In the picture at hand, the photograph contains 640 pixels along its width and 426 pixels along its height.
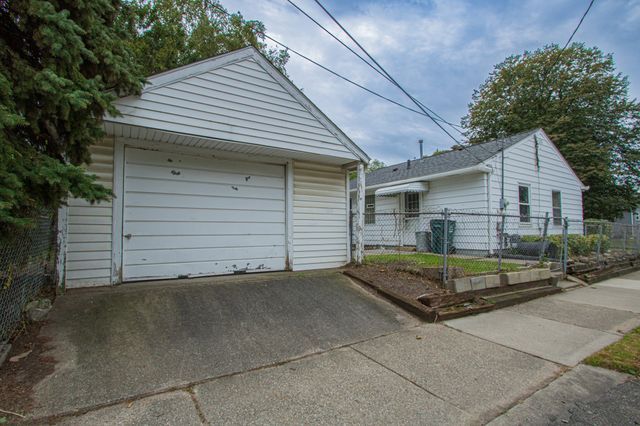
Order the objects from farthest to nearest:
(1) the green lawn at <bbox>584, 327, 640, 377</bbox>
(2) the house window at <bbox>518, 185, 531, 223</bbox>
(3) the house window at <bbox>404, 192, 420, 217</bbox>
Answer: (3) the house window at <bbox>404, 192, 420, 217</bbox> < (2) the house window at <bbox>518, 185, 531, 223</bbox> < (1) the green lawn at <bbox>584, 327, 640, 377</bbox>

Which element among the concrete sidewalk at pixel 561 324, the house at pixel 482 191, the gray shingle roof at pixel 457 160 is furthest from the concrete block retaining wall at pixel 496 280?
the gray shingle roof at pixel 457 160

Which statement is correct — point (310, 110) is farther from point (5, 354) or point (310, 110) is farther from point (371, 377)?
point (5, 354)

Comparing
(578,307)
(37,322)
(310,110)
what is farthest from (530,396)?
(310,110)

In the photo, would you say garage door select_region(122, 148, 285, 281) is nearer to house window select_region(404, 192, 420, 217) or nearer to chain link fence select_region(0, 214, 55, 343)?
chain link fence select_region(0, 214, 55, 343)

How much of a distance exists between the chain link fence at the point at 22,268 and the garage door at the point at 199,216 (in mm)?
978

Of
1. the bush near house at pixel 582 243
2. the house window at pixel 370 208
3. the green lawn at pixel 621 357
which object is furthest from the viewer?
the house window at pixel 370 208

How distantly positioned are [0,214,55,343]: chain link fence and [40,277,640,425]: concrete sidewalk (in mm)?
1492

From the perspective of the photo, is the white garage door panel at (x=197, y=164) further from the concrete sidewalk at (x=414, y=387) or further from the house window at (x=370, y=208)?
the house window at (x=370, y=208)

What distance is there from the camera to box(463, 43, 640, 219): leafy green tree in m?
17.1

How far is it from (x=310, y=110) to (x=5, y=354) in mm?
5280

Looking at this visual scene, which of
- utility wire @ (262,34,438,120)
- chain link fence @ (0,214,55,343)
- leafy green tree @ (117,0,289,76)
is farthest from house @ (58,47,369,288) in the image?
leafy green tree @ (117,0,289,76)

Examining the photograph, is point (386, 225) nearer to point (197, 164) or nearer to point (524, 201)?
point (524, 201)

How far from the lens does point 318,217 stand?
21.6ft

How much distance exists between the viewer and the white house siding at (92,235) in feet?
14.5
